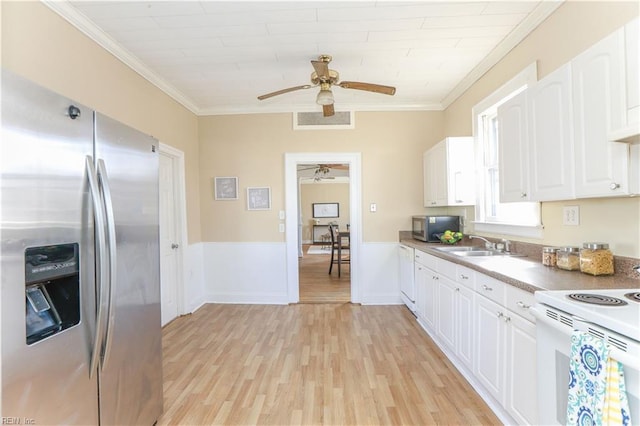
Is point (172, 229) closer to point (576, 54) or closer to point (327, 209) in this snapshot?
point (576, 54)

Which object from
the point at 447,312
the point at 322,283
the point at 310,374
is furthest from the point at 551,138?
the point at 322,283

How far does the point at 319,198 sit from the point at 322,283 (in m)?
6.14

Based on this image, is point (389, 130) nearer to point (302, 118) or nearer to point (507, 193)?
point (302, 118)

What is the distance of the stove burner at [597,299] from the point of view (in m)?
1.15

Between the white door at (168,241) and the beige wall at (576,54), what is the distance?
361 centimetres

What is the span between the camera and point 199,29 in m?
2.33

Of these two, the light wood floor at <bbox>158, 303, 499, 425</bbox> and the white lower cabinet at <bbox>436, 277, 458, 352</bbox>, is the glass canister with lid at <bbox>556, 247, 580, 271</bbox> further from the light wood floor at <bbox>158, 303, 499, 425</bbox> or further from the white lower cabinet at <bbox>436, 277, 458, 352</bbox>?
the light wood floor at <bbox>158, 303, 499, 425</bbox>

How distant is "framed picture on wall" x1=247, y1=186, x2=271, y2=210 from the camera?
13.7 feet

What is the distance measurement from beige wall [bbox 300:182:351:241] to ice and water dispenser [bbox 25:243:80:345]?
32.3 feet

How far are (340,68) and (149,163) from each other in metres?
2.10

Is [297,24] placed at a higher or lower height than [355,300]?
higher

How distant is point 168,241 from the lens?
138 inches

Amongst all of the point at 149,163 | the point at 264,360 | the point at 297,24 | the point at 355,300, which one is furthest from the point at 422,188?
the point at 149,163

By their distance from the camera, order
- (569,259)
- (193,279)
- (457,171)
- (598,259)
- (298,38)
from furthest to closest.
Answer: (193,279), (457,171), (298,38), (569,259), (598,259)
